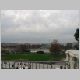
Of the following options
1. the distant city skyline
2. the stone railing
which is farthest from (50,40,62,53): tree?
the stone railing

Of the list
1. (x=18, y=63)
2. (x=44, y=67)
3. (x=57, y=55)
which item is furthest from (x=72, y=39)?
(x=18, y=63)

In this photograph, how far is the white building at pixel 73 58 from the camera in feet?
13.2

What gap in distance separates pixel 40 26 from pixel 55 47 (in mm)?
548

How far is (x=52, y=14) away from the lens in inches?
157

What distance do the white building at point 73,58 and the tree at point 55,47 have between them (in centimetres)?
18

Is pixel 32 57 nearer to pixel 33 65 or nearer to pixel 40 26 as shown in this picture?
pixel 33 65

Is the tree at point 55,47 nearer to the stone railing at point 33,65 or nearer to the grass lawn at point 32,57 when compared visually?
the grass lawn at point 32,57

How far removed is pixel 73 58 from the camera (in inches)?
161

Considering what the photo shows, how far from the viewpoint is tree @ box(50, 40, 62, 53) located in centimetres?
400

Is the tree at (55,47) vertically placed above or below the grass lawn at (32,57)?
above

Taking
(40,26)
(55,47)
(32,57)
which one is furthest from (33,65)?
(40,26)

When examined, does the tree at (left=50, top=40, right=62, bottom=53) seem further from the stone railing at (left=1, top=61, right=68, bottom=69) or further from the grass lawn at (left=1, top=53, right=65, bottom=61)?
the stone railing at (left=1, top=61, right=68, bottom=69)

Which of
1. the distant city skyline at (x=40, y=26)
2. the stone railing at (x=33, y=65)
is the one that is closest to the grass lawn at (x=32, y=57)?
the stone railing at (x=33, y=65)

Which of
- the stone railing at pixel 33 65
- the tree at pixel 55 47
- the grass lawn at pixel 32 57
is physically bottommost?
the stone railing at pixel 33 65
